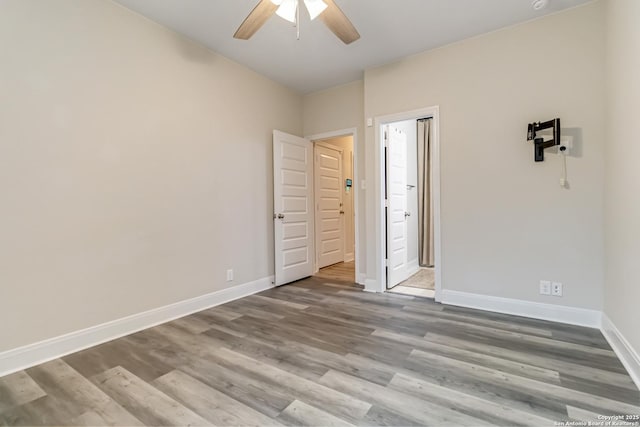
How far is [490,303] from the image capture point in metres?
3.01

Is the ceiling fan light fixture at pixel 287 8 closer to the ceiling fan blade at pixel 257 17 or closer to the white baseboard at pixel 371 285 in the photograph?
the ceiling fan blade at pixel 257 17

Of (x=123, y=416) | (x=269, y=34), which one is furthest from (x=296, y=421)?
(x=269, y=34)

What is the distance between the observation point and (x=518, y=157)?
112 inches

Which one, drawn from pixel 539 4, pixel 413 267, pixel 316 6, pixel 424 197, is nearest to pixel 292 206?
pixel 413 267

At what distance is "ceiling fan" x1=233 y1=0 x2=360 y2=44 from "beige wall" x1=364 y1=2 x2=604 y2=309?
154 cm

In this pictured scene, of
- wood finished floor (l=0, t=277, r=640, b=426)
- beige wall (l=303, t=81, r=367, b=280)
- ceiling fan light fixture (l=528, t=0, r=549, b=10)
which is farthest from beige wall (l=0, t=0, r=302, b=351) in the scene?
ceiling fan light fixture (l=528, t=0, r=549, b=10)

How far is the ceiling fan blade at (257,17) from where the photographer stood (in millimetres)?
1963

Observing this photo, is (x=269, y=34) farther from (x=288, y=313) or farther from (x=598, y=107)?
(x=598, y=107)

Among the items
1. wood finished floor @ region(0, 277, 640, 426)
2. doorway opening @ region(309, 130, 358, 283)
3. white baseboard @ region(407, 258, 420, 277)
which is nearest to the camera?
wood finished floor @ region(0, 277, 640, 426)

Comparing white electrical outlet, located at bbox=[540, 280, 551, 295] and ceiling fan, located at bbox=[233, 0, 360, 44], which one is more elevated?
ceiling fan, located at bbox=[233, 0, 360, 44]

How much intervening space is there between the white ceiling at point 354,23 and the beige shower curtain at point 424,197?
2043 mm

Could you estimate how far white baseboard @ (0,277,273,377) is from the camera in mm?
2008

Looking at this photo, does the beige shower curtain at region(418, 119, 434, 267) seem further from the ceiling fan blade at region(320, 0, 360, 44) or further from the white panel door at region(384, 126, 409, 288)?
the ceiling fan blade at region(320, 0, 360, 44)

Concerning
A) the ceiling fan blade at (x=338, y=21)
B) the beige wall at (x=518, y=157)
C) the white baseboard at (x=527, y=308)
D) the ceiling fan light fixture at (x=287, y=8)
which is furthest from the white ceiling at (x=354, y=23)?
the white baseboard at (x=527, y=308)
